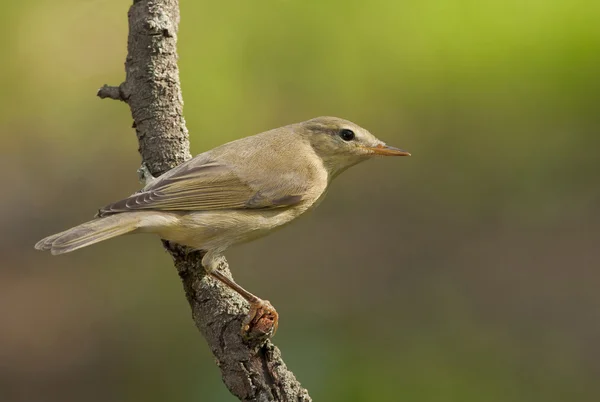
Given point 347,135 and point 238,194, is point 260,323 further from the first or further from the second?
point 347,135

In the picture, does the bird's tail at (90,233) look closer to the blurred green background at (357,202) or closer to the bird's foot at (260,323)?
the bird's foot at (260,323)

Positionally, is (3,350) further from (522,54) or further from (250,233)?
(522,54)

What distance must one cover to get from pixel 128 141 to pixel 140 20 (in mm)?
4035

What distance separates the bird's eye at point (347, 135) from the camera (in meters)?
4.38

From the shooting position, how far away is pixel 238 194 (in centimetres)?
392

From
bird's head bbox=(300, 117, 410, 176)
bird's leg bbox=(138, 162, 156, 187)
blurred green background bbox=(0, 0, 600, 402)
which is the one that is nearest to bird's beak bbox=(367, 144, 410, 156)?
bird's head bbox=(300, 117, 410, 176)

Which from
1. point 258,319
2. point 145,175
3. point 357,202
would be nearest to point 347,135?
point 145,175

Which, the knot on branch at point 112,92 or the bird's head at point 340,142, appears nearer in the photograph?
the knot on branch at point 112,92

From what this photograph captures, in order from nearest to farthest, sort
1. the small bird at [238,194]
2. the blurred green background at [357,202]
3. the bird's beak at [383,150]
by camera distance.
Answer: the small bird at [238,194] → the bird's beak at [383,150] → the blurred green background at [357,202]

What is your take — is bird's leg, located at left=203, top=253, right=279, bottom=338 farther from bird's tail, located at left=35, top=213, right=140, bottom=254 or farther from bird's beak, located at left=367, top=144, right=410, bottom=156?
bird's beak, located at left=367, top=144, right=410, bottom=156

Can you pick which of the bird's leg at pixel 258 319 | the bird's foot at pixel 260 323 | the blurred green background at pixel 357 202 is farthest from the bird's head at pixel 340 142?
the blurred green background at pixel 357 202

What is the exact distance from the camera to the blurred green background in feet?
19.0

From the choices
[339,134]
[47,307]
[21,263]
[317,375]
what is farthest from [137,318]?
[339,134]

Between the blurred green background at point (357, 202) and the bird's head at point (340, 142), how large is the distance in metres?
1.61
